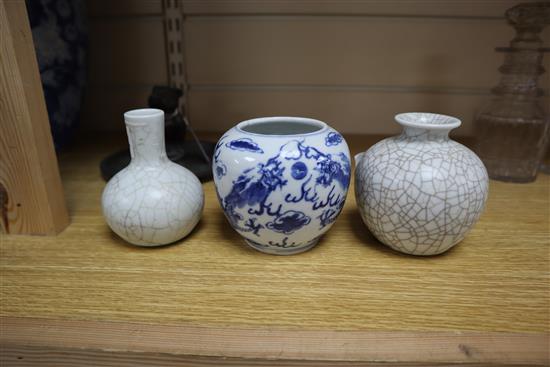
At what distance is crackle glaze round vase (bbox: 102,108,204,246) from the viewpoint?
1.77ft

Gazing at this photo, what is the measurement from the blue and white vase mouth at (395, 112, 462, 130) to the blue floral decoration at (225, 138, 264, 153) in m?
0.20

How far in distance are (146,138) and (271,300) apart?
0.94 ft

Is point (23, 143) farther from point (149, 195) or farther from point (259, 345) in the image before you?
point (259, 345)

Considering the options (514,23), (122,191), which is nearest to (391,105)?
(514,23)

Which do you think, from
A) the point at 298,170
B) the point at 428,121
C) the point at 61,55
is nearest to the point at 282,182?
the point at 298,170

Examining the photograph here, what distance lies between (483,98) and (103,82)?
3.49 feet

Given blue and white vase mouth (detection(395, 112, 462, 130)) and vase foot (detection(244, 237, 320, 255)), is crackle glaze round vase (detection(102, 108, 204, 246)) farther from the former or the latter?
blue and white vase mouth (detection(395, 112, 462, 130))

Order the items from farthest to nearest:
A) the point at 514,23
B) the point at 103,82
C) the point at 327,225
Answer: the point at 103,82 → the point at 514,23 → the point at 327,225

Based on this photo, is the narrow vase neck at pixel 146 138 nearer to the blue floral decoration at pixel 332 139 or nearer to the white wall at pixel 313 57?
the blue floral decoration at pixel 332 139

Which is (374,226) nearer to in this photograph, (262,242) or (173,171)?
(262,242)

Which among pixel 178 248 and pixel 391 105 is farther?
pixel 391 105

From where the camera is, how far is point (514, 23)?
2.58 feet

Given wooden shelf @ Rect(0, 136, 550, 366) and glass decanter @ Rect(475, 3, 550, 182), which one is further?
glass decanter @ Rect(475, 3, 550, 182)

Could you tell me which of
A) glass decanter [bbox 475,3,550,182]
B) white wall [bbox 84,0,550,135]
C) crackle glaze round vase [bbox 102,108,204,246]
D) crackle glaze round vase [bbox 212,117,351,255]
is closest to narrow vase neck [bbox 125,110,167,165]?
crackle glaze round vase [bbox 102,108,204,246]
